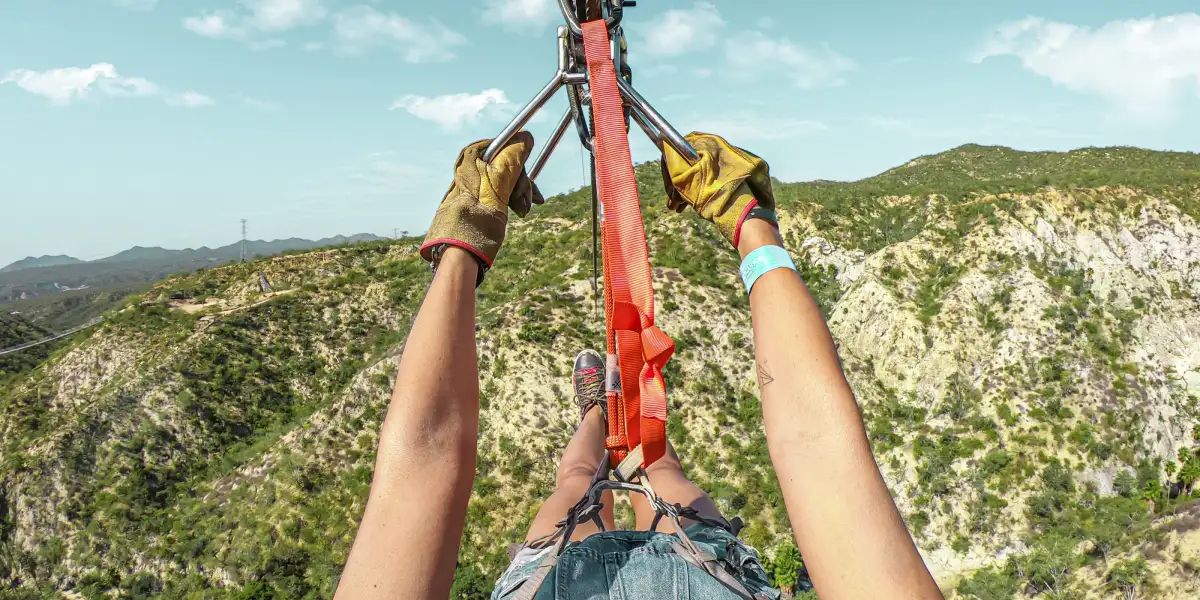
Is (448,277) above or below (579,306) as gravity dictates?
above

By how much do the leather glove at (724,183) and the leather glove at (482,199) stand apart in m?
0.76

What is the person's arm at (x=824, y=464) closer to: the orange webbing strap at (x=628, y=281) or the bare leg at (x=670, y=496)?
the orange webbing strap at (x=628, y=281)

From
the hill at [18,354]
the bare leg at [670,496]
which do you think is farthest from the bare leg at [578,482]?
the hill at [18,354]

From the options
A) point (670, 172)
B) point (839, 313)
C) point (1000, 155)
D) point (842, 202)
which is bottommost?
point (839, 313)

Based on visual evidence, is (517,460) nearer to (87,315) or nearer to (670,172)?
(670,172)

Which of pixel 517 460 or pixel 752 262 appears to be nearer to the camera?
pixel 752 262

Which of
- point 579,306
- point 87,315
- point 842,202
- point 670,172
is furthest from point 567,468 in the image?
point 87,315

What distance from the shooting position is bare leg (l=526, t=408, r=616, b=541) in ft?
12.9

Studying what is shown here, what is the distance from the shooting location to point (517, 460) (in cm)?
1717

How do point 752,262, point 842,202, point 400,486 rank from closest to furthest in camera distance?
point 400,486 < point 752,262 < point 842,202

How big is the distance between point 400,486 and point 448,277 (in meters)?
0.79

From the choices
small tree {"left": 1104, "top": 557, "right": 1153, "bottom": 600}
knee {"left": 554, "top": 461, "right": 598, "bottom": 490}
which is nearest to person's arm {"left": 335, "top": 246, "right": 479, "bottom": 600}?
knee {"left": 554, "top": 461, "right": 598, "bottom": 490}

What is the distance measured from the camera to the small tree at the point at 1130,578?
12.4 metres

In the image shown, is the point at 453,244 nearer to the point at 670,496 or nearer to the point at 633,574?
the point at 633,574
